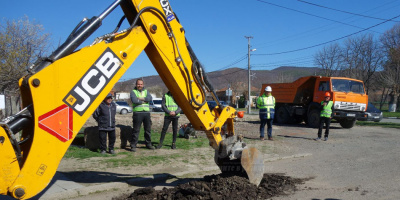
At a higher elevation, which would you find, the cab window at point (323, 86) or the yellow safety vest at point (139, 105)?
the cab window at point (323, 86)

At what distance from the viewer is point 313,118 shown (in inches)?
679

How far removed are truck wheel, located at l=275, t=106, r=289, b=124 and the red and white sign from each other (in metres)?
17.1

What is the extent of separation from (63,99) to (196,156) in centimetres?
541

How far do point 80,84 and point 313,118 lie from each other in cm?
1549

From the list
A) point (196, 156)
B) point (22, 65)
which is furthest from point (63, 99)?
point (22, 65)

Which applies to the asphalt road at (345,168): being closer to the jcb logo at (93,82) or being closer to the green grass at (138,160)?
the green grass at (138,160)

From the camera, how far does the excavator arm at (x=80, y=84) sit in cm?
316

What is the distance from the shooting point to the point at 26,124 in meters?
3.27

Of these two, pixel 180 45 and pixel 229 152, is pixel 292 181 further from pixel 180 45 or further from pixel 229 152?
pixel 180 45

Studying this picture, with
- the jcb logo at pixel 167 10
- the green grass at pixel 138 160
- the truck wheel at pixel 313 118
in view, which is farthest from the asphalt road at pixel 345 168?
the truck wheel at pixel 313 118

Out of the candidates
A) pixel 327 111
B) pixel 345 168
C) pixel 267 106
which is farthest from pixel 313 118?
pixel 345 168

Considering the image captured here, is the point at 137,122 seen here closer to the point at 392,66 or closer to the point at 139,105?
the point at 139,105

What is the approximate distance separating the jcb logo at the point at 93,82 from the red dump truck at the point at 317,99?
14.2 metres

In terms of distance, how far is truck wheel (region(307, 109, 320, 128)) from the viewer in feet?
55.8
